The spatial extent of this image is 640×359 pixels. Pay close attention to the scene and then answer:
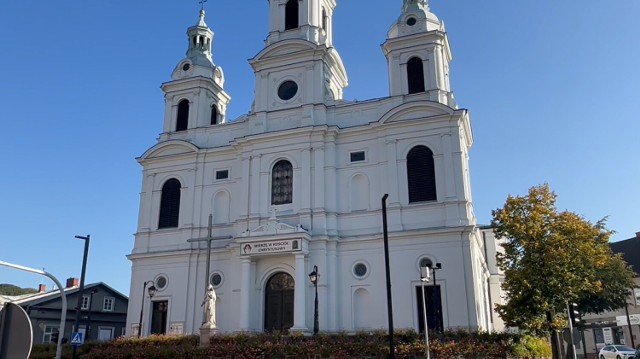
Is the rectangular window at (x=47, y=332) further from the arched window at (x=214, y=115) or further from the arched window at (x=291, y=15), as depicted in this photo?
the arched window at (x=291, y=15)

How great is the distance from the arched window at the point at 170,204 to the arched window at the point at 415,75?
1593 centimetres

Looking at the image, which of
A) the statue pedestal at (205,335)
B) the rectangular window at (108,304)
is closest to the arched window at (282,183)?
the statue pedestal at (205,335)

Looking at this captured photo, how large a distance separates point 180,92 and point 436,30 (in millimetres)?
17568

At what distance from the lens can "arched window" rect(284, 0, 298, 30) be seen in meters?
34.6

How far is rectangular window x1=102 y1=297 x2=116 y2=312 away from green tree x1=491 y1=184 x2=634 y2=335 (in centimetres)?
3486

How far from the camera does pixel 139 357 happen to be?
22.8m

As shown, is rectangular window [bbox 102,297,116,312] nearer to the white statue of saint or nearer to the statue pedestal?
the white statue of saint

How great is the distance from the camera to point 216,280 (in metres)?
31.0

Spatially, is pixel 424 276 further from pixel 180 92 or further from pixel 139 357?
pixel 180 92

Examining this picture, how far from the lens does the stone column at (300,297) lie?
27.0 m

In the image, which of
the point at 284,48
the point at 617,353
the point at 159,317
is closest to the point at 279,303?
the point at 159,317

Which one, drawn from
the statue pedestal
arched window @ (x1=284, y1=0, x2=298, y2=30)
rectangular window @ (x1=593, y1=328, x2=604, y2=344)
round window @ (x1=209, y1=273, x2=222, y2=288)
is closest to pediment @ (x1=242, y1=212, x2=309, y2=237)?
round window @ (x1=209, y1=273, x2=222, y2=288)

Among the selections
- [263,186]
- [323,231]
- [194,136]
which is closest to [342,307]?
[323,231]

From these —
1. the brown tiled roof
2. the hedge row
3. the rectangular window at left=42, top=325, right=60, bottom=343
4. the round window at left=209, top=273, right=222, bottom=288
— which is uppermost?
the brown tiled roof
